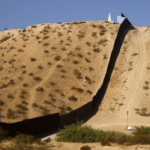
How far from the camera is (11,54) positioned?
140 ft

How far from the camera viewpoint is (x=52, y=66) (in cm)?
3753

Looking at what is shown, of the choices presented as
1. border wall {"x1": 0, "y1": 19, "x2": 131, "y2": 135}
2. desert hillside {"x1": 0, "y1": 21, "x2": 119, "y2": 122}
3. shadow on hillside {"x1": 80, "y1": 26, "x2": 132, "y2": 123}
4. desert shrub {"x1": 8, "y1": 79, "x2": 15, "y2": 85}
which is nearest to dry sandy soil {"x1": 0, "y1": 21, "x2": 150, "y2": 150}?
desert hillside {"x1": 0, "y1": 21, "x2": 119, "y2": 122}

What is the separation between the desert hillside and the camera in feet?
92.6

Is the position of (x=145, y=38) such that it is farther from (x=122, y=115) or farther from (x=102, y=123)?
(x=102, y=123)

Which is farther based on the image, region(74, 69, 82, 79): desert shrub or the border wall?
region(74, 69, 82, 79): desert shrub

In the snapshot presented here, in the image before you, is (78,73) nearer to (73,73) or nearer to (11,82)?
(73,73)

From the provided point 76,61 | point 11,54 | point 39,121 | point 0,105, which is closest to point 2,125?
point 39,121

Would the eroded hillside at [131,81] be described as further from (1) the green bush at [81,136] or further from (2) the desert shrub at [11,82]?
(1) the green bush at [81,136]

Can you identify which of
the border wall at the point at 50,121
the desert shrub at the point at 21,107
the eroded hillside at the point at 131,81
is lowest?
the border wall at the point at 50,121

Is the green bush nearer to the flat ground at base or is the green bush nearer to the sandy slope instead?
the sandy slope

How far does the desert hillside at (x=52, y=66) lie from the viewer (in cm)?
2823

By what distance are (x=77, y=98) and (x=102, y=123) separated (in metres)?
5.30

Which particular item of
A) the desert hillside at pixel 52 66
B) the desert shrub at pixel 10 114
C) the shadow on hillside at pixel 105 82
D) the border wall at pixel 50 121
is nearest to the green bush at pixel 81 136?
the border wall at pixel 50 121

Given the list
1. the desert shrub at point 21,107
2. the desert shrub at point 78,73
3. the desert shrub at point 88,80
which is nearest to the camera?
the desert shrub at point 21,107
